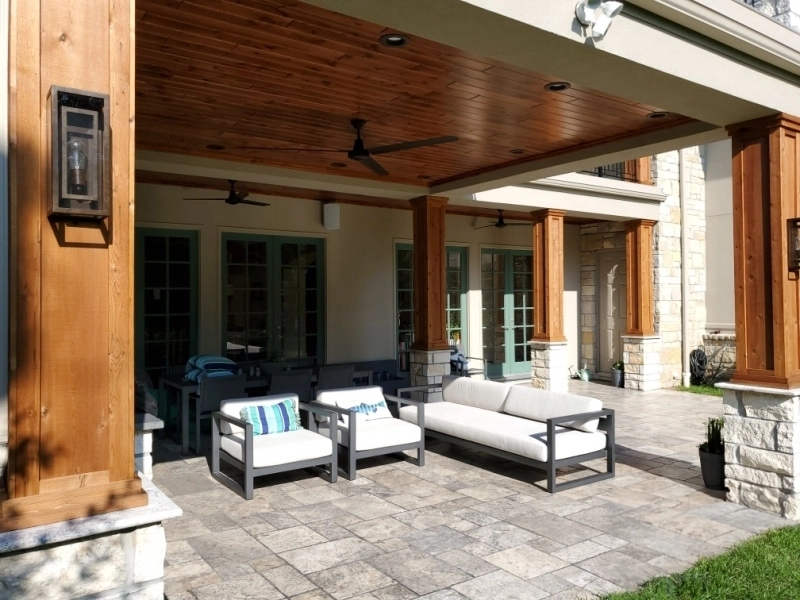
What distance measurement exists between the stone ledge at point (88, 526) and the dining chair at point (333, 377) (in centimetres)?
513

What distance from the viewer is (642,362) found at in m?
10.4

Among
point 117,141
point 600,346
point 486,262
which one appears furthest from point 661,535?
point 600,346

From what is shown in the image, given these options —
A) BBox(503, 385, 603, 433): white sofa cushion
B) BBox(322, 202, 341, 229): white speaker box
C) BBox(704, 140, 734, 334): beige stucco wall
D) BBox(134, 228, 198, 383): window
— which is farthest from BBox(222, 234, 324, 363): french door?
BBox(704, 140, 734, 334): beige stucco wall

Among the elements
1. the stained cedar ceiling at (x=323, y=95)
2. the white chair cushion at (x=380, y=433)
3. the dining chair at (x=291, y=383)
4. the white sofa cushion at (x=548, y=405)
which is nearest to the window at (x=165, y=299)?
the dining chair at (x=291, y=383)

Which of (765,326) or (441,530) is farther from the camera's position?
(765,326)

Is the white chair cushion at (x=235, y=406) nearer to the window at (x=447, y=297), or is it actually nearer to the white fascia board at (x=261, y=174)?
the white fascia board at (x=261, y=174)

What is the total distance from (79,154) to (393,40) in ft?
6.97

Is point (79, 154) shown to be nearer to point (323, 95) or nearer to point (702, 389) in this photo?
point (323, 95)

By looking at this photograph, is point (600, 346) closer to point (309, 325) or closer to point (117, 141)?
point (309, 325)

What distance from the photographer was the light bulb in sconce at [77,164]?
1844 mm

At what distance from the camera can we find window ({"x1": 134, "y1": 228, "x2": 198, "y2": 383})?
7.42 meters

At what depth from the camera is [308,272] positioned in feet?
29.0

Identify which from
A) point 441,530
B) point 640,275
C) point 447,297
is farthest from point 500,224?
point 441,530

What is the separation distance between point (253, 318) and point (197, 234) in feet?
4.24
